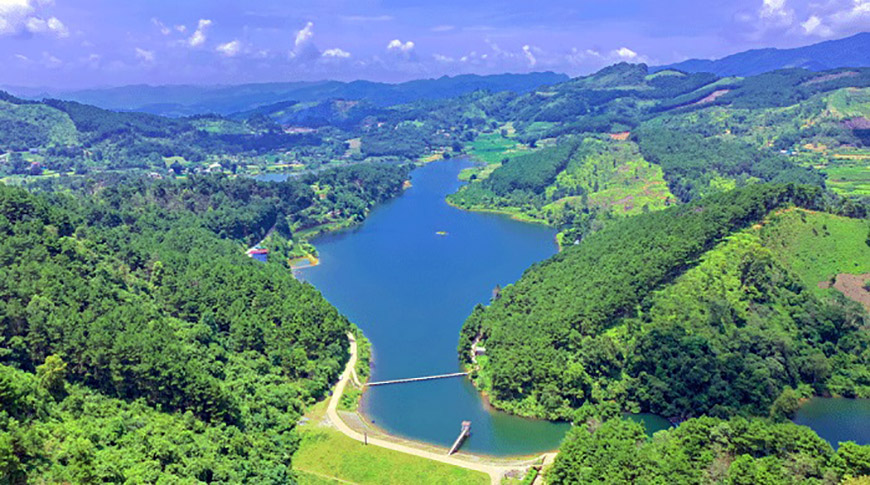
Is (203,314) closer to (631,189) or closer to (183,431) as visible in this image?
(183,431)

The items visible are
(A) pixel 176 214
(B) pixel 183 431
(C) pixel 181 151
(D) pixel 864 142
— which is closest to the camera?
(B) pixel 183 431

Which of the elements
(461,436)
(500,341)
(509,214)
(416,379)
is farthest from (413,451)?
(509,214)

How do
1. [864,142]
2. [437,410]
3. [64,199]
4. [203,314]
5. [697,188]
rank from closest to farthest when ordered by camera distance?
[437,410] < [203,314] < [64,199] < [697,188] < [864,142]

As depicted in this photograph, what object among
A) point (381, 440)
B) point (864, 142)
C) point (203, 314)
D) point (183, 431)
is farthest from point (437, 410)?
point (864, 142)

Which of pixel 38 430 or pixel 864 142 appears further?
pixel 864 142

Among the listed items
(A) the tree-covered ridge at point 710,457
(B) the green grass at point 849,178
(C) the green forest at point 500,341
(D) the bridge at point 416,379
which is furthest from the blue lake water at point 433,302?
(B) the green grass at point 849,178

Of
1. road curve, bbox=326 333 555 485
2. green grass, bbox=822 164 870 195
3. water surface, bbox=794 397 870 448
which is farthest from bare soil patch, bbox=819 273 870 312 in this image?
green grass, bbox=822 164 870 195
